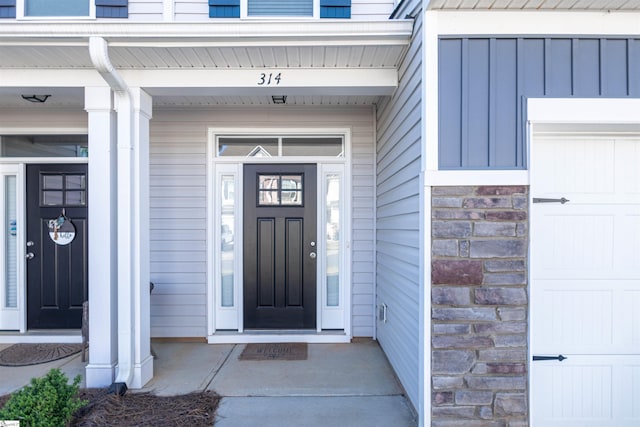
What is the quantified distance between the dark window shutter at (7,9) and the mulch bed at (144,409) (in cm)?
329

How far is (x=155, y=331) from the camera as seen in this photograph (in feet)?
13.0

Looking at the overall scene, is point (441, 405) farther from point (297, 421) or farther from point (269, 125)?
point (269, 125)

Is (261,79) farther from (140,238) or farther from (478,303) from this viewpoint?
(478,303)

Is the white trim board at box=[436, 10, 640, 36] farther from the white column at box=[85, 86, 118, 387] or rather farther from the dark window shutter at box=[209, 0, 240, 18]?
the white column at box=[85, 86, 118, 387]

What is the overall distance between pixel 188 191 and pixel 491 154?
3029mm

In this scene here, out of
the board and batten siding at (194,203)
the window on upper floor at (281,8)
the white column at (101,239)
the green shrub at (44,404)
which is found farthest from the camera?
the board and batten siding at (194,203)

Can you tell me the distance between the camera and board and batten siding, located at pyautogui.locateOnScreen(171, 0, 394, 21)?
3365 millimetres

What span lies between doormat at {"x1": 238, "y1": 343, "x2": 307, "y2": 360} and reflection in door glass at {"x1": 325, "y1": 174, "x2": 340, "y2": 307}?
0.59m

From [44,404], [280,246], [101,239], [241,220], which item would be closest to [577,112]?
[280,246]

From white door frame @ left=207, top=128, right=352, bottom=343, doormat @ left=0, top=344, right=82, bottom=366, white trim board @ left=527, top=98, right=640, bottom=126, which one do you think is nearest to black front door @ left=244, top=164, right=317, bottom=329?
white door frame @ left=207, top=128, right=352, bottom=343

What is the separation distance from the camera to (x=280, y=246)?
4.00m

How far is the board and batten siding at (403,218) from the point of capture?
2.39 metres

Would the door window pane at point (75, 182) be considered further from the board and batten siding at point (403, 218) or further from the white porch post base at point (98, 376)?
the board and batten siding at point (403, 218)

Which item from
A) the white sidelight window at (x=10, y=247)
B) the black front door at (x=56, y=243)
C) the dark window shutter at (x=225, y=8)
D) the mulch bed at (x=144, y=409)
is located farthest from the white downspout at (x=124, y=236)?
the white sidelight window at (x=10, y=247)
